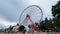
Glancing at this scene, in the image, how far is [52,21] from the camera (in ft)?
265

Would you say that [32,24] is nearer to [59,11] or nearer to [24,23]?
[24,23]

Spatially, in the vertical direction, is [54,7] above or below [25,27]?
above

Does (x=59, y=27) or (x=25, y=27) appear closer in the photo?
(x=25, y=27)

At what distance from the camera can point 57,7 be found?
78250mm

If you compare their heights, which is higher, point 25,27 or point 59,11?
point 59,11

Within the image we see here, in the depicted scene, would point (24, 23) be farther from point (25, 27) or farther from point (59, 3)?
point (59, 3)

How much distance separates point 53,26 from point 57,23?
415 centimetres

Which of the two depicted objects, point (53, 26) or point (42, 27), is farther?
point (42, 27)

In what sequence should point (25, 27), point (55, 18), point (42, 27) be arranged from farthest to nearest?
point (42, 27)
point (55, 18)
point (25, 27)

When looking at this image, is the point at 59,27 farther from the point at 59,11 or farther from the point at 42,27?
the point at 42,27

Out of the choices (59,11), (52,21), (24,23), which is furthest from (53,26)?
(24,23)

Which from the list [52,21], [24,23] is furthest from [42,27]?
[24,23]

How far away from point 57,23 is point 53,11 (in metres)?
4.70

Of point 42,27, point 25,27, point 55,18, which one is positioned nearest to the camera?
point 25,27
